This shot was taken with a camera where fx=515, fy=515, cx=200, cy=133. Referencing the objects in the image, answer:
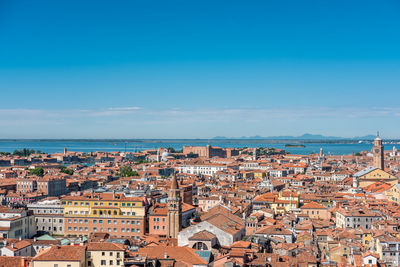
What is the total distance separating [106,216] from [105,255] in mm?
13796

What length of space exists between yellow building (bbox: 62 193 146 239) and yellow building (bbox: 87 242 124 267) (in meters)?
12.1

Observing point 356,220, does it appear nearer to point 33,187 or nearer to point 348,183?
point 348,183

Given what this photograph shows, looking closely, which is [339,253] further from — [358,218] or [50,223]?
[50,223]

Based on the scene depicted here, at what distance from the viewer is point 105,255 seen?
2427cm

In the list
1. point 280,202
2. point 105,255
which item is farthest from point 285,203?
point 105,255

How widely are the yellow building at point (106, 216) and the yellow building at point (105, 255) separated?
12.1 m

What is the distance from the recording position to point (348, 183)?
73.2 meters

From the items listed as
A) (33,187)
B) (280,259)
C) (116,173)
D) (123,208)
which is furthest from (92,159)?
(280,259)

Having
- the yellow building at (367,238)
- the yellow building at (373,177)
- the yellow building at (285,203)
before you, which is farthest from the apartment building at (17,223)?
the yellow building at (373,177)

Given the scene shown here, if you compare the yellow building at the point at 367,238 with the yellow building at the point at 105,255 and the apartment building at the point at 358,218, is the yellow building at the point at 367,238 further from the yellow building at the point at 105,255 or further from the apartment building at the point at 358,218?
the yellow building at the point at 105,255

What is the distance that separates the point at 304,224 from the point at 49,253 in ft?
70.3

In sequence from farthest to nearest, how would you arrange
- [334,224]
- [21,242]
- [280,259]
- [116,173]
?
[116,173], [334,224], [21,242], [280,259]

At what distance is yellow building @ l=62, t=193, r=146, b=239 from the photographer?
37312mm

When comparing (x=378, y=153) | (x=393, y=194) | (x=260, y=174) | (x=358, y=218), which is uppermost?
(x=378, y=153)
